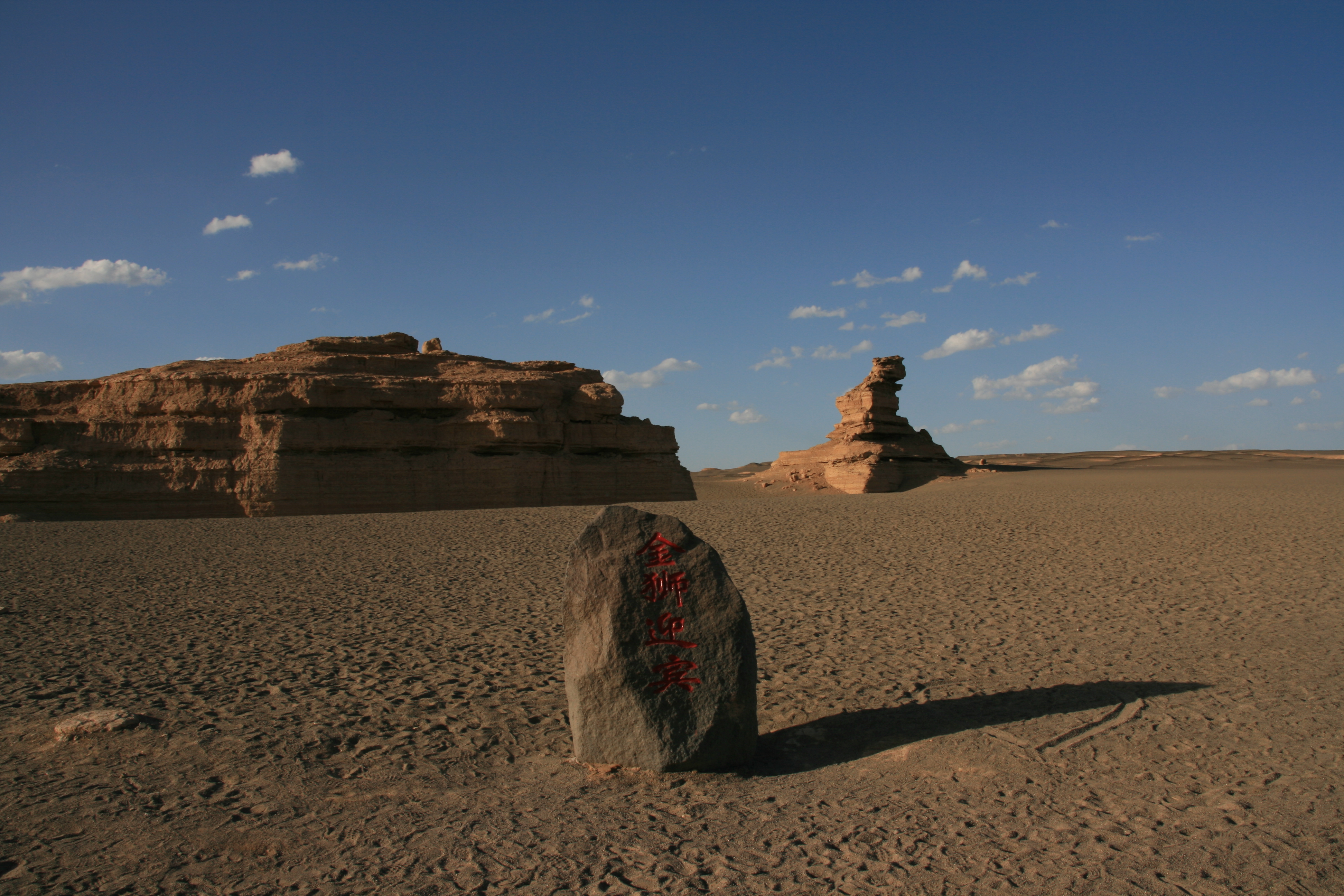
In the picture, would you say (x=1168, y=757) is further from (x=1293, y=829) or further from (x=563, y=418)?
(x=563, y=418)

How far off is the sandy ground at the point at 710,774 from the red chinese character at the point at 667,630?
2.07 ft

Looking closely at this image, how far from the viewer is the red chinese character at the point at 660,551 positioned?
3844mm

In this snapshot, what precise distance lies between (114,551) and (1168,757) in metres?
11.3

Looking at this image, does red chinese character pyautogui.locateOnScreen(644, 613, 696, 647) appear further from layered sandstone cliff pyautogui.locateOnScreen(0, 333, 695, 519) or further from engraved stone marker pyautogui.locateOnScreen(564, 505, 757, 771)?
layered sandstone cliff pyautogui.locateOnScreen(0, 333, 695, 519)

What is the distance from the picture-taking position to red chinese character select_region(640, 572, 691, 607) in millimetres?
3820

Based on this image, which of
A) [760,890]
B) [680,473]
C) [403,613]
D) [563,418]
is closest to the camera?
[760,890]

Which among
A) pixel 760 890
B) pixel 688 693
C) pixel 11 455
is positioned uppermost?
pixel 11 455

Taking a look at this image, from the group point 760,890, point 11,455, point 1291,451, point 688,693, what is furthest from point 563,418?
point 1291,451

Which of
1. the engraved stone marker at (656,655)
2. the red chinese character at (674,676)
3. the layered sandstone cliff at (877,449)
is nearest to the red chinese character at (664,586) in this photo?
the engraved stone marker at (656,655)

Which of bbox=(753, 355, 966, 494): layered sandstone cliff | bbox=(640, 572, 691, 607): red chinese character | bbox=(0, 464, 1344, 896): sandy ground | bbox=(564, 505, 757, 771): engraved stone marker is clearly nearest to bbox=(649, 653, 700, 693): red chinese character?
bbox=(564, 505, 757, 771): engraved stone marker

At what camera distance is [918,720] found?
4395 millimetres

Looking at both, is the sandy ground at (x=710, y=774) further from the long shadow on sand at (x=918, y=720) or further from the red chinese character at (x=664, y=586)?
the red chinese character at (x=664, y=586)

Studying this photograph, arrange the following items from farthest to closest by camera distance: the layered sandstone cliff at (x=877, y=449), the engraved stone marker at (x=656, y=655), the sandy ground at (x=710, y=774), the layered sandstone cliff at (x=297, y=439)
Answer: the layered sandstone cliff at (x=877, y=449)
the layered sandstone cliff at (x=297, y=439)
the engraved stone marker at (x=656, y=655)
the sandy ground at (x=710, y=774)

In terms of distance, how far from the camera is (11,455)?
14922 mm
